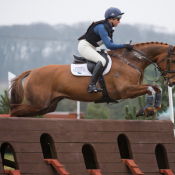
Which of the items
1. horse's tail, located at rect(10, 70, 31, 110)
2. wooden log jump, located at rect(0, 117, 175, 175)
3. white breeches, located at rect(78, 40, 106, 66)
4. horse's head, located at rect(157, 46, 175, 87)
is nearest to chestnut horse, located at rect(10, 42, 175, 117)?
horse's head, located at rect(157, 46, 175, 87)

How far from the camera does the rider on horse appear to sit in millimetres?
4605

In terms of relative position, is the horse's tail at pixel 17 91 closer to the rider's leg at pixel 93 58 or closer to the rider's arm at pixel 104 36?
the rider's leg at pixel 93 58

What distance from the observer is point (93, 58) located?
15.6 ft

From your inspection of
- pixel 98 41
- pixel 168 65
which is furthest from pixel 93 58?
pixel 168 65

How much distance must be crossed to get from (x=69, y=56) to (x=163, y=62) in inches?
3266

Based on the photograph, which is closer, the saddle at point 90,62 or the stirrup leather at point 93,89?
the stirrup leather at point 93,89

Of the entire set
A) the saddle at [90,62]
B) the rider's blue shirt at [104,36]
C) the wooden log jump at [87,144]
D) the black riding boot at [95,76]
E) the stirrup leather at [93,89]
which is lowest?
the wooden log jump at [87,144]

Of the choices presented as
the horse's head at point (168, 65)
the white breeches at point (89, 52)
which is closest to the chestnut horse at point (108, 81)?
the horse's head at point (168, 65)

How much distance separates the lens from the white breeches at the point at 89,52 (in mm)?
4727

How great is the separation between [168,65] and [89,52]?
4.22ft

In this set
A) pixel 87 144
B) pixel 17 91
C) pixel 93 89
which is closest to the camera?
pixel 87 144

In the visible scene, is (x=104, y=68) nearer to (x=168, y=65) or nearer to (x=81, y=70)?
(x=81, y=70)

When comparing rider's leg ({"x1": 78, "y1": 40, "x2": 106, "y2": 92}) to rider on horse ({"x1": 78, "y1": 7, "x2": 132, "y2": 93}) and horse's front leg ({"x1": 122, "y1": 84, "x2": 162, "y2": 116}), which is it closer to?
rider on horse ({"x1": 78, "y1": 7, "x2": 132, "y2": 93})

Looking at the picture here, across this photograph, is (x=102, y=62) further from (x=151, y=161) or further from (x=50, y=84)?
(x=151, y=161)
